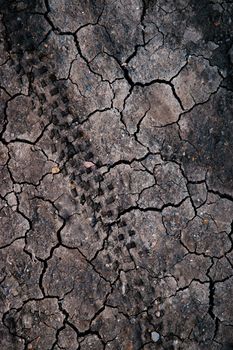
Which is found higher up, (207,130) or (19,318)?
(207,130)

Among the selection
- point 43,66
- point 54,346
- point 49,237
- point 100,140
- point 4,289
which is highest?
point 43,66

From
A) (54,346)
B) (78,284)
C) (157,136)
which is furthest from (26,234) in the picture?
(157,136)

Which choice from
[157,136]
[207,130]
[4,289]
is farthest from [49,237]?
[207,130]

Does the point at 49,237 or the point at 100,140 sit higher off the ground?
the point at 100,140

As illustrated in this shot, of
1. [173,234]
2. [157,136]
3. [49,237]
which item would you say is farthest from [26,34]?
[173,234]

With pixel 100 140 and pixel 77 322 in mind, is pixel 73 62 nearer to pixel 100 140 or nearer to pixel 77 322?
pixel 100 140

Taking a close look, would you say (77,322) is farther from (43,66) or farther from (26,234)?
(43,66)
